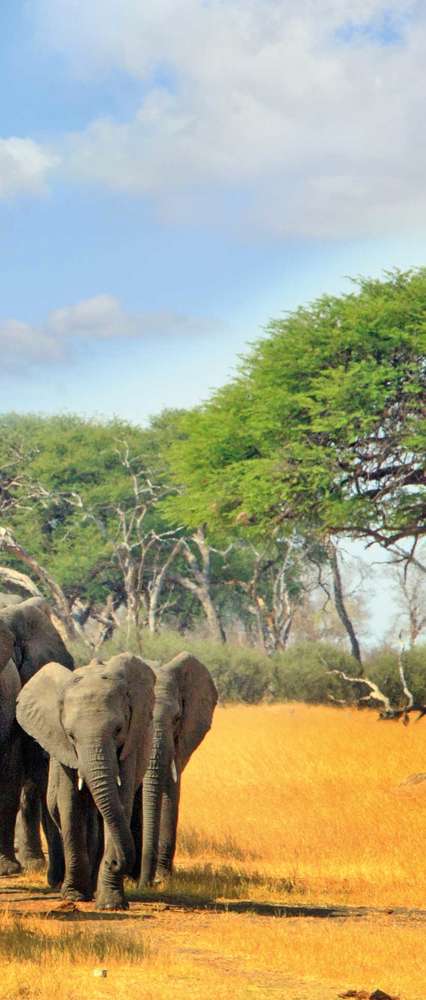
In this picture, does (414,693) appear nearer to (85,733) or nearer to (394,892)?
(394,892)

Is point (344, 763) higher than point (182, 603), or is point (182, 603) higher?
point (182, 603)

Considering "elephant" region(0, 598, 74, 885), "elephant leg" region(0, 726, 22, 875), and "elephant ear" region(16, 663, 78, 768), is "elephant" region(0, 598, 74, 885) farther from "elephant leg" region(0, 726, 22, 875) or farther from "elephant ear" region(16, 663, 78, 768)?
"elephant ear" region(16, 663, 78, 768)

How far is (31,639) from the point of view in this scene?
15891 millimetres

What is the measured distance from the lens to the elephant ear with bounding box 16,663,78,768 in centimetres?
1267

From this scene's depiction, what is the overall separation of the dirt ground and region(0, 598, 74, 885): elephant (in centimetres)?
43

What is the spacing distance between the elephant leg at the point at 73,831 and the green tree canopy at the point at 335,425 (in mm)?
16275

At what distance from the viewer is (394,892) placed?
15.2 meters

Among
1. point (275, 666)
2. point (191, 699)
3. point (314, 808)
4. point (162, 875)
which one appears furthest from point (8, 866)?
point (275, 666)

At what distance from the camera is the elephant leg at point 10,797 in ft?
48.2

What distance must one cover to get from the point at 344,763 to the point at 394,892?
11.7 metres

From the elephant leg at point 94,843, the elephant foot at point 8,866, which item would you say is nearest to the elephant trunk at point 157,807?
the elephant leg at point 94,843

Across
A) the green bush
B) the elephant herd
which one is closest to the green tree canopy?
the green bush

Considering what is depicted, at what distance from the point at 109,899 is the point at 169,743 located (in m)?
2.66

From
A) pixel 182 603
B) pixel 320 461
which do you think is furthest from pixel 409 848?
pixel 182 603
